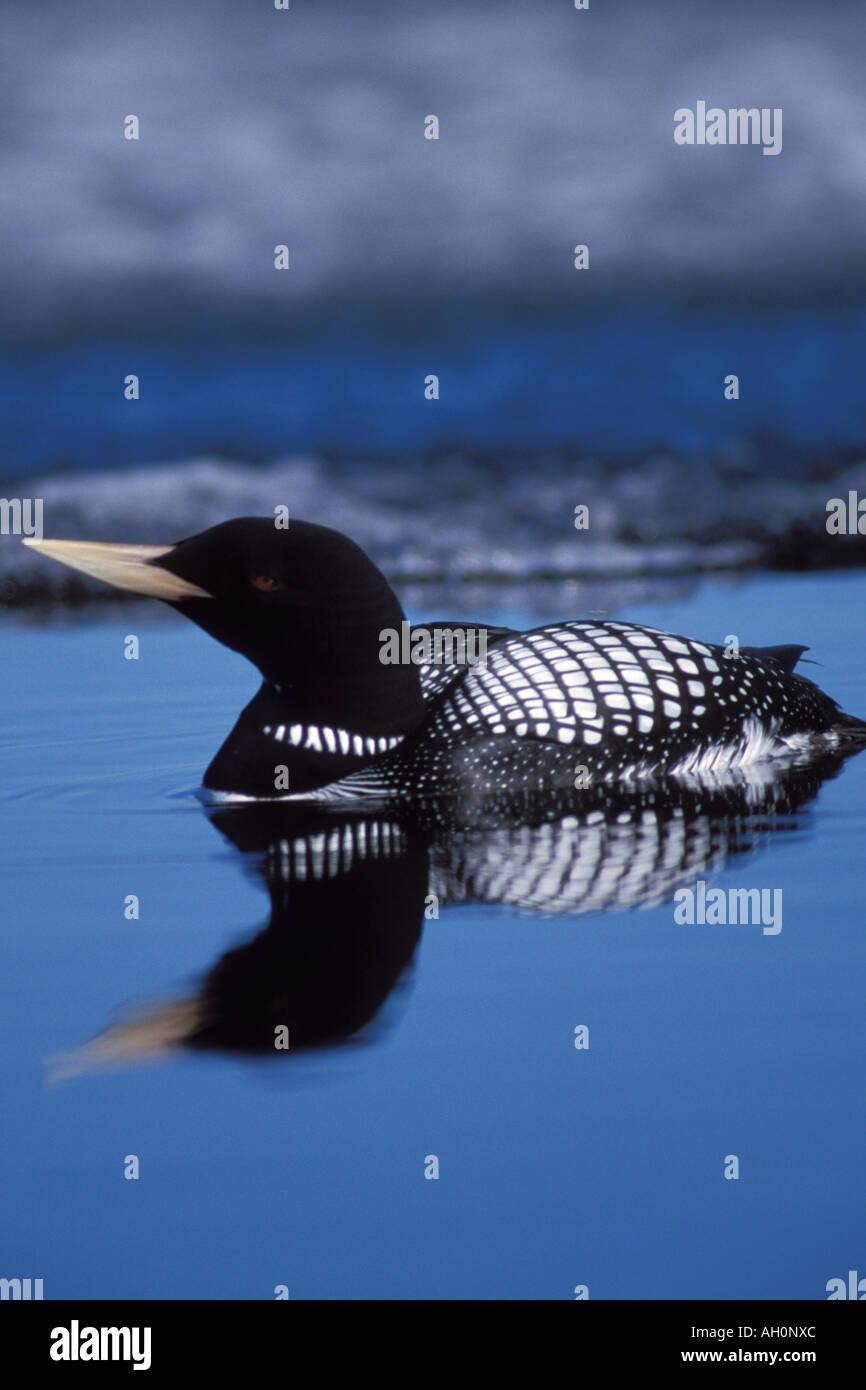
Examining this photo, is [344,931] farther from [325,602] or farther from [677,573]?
[677,573]

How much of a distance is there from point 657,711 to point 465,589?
5.87 metres

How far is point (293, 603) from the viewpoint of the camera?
332 cm

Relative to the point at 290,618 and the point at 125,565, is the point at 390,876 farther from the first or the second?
the point at 125,565

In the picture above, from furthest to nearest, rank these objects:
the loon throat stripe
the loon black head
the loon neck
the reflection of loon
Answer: the loon neck
the loon black head
the loon throat stripe
the reflection of loon

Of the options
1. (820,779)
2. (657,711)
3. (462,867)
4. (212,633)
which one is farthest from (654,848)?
(212,633)

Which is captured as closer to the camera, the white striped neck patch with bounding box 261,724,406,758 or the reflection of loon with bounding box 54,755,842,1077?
the reflection of loon with bounding box 54,755,842,1077

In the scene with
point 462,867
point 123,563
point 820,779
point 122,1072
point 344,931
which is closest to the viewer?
point 122,1072

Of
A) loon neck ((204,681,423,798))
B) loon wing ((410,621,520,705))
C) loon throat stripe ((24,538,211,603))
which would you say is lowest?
loon neck ((204,681,423,798))

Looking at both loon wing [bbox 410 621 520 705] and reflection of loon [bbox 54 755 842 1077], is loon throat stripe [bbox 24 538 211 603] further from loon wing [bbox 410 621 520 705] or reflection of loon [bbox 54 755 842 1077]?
loon wing [bbox 410 621 520 705]

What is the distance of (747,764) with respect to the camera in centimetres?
380

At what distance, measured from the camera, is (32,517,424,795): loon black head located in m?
3.23

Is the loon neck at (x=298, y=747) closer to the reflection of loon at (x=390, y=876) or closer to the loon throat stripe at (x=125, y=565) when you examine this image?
the reflection of loon at (x=390, y=876)

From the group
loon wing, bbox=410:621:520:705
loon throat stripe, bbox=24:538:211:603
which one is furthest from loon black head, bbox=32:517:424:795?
loon wing, bbox=410:621:520:705

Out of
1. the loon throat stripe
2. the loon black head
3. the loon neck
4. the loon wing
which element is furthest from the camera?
the loon wing
